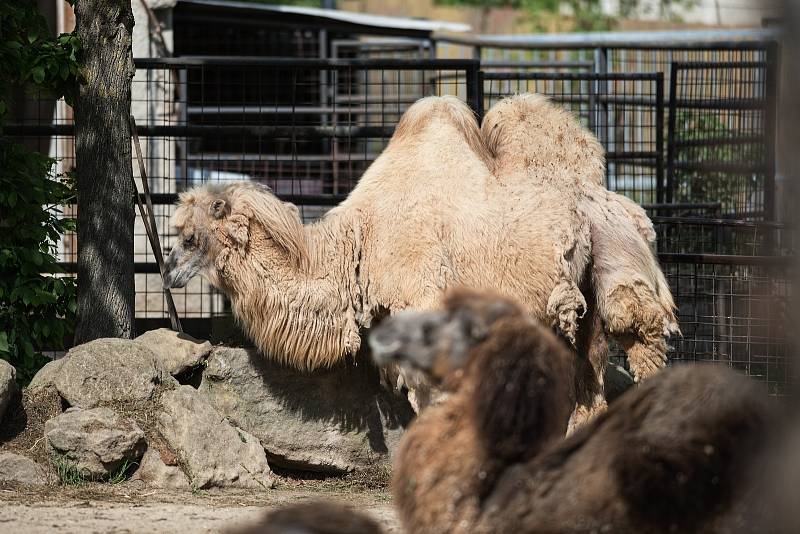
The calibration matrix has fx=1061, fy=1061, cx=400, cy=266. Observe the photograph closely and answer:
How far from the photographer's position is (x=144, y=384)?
6.55 meters

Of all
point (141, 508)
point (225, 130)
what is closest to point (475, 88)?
point (225, 130)

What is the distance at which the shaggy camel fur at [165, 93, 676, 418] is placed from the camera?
6605mm

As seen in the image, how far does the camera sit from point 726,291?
822 centimetres

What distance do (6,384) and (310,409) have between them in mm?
1900

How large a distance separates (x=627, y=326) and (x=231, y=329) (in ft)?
8.88

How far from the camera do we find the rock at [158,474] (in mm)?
6277

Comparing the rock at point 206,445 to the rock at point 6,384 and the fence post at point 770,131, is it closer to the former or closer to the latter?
the rock at point 6,384

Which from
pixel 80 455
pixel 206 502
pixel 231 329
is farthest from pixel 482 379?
pixel 231 329

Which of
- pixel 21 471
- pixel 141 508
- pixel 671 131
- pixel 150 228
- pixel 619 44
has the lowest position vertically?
pixel 141 508

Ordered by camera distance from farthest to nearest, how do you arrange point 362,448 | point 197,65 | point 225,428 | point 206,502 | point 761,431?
1. point 197,65
2. point 362,448
3. point 225,428
4. point 206,502
5. point 761,431

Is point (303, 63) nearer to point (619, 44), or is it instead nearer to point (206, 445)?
point (206, 445)

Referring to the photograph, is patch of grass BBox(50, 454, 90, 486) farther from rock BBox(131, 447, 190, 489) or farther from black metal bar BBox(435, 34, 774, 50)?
black metal bar BBox(435, 34, 774, 50)

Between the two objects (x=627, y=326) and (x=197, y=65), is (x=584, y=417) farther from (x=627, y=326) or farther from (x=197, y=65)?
(x=197, y=65)

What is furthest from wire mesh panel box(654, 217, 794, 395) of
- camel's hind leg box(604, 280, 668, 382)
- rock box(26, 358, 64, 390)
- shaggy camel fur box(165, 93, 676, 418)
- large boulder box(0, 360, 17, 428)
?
large boulder box(0, 360, 17, 428)
